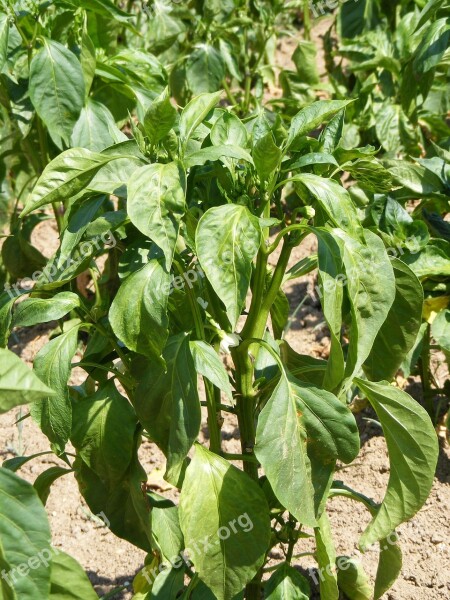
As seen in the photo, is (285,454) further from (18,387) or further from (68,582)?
(18,387)

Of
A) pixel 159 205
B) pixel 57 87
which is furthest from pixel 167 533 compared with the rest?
pixel 57 87

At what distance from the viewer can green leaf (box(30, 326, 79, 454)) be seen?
1.64 metres

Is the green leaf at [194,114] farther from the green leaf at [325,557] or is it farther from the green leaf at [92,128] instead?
the green leaf at [92,128]

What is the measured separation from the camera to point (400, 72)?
339cm

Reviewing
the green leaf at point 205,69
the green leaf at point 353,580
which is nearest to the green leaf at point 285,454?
the green leaf at point 353,580

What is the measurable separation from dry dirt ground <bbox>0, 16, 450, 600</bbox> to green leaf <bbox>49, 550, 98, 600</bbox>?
0.93 meters

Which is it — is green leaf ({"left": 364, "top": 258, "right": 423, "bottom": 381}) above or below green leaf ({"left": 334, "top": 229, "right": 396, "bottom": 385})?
below

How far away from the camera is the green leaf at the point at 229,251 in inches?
57.5

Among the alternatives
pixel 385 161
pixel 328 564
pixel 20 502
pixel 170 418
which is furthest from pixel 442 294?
pixel 20 502

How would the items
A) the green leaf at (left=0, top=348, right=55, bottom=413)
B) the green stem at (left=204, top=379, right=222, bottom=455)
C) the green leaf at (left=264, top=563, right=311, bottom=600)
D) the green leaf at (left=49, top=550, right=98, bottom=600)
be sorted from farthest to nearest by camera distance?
the green leaf at (left=264, top=563, right=311, bottom=600) → the green stem at (left=204, top=379, right=222, bottom=455) → the green leaf at (left=49, top=550, right=98, bottom=600) → the green leaf at (left=0, top=348, right=55, bottom=413)

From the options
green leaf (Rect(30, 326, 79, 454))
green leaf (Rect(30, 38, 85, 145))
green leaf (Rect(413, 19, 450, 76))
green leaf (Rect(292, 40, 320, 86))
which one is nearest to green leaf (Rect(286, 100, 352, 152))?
green leaf (Rect(30, 326, 79, 454))

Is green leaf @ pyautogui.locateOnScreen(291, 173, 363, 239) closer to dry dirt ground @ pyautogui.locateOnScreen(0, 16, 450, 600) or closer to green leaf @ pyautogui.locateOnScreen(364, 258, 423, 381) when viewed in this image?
green leaf @ pyautogui.locateOnScreen(364, 258, 423, 381)

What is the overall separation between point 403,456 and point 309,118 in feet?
2.20

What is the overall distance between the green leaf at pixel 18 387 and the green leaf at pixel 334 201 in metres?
0.60
